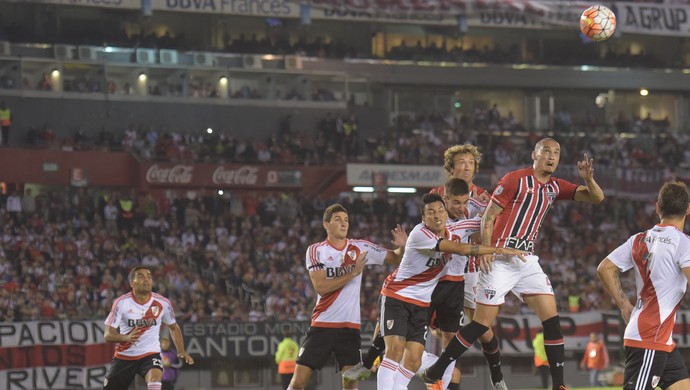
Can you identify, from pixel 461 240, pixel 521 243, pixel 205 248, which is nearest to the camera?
pixel 521 243

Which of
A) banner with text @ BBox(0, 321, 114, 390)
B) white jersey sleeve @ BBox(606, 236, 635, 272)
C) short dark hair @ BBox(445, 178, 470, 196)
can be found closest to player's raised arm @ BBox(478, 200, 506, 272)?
short dark hair @ BBox(445, 178, 470, 196)

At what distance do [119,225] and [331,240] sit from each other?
2308cm

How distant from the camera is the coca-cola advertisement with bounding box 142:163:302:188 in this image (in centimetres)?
3878

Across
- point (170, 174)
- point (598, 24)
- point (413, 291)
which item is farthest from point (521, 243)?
point (170, 174)

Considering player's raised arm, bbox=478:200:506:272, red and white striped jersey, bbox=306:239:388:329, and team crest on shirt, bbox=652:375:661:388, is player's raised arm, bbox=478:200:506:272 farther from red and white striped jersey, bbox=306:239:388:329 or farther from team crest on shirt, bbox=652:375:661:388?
team crest on shirt, bbox=652:375:661:388

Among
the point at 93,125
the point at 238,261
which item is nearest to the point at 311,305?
the point at 238,261

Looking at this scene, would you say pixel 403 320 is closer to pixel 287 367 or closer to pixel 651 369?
pixel 651 369

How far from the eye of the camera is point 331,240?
12766 millimetres

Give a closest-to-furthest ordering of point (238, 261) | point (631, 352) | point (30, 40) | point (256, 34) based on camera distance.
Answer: point (631, 352) → point (238, 261) → point (30, 40) → point (256, 34)

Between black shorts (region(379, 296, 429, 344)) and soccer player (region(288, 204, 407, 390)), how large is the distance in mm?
559

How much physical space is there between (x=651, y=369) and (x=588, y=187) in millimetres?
2869

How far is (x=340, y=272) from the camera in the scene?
12.7 m

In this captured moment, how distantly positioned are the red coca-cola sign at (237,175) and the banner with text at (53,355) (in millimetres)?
13583

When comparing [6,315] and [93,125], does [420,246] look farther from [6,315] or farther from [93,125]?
[93,125]
